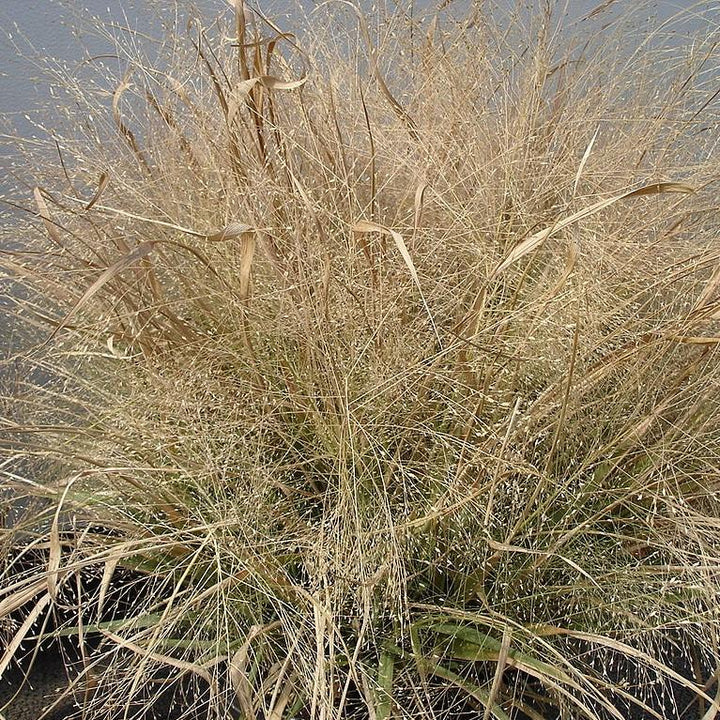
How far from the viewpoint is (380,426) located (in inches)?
47.5

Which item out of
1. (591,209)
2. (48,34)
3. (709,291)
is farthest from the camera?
(48,34)

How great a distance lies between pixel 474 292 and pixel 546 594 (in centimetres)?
44

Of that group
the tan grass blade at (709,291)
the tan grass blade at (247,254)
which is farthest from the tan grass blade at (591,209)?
the tan grass blade at (247,254)

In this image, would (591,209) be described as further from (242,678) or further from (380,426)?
(242,678)

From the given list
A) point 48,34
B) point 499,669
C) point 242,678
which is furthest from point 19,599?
point 48,34

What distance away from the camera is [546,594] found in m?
1.17

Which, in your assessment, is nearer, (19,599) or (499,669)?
(499,669)

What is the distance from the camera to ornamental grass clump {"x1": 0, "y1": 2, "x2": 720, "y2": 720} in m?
1.14

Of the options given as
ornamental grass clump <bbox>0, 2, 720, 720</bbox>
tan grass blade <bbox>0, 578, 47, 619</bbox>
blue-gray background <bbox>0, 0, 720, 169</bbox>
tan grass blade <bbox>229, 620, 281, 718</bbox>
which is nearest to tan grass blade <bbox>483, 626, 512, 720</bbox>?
ornamental grass clump <bbox>0, 2, 720, 720</bbox>

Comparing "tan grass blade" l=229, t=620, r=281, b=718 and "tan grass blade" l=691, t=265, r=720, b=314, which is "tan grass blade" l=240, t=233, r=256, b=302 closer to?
"tan grass blade" l=229, t=620, r=281, b=718

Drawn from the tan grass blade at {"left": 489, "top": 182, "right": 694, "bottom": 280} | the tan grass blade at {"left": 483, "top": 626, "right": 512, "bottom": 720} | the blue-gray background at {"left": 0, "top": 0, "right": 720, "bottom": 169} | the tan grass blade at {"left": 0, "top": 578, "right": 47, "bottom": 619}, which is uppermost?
the blue-gray background at {"left": 0, "top": 0, "right": 720, "bottom": 169}

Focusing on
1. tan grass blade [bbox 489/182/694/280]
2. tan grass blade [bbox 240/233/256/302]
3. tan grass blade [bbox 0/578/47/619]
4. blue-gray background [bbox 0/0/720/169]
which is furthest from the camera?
blue-gray background [bbox 0/0/720/169]

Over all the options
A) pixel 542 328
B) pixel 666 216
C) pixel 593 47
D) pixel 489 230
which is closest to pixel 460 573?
pixel 542 328

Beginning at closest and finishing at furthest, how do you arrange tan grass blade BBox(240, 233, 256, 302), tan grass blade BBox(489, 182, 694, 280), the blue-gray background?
1. tan grass blade BBox(489, 182, 694, 280)
2. tan grass blade BBox(240, 233, 256, 302)
3. the blue-gray background
